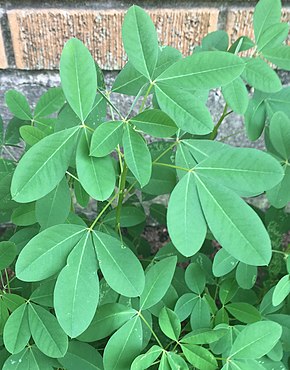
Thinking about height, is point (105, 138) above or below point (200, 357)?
above

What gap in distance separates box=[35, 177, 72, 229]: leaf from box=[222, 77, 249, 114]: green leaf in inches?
10.0

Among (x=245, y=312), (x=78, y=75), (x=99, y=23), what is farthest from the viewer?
(x=99, y=23)

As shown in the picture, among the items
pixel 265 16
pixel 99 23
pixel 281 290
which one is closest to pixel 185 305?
pixel 281 290

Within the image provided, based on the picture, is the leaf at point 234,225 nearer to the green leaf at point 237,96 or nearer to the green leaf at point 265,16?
the green leaf at point 237,96

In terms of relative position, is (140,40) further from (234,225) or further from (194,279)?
(194,279)

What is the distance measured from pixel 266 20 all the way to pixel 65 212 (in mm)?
413

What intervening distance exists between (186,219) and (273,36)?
33cm

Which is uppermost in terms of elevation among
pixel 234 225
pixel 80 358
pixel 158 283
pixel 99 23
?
pixel 99 23

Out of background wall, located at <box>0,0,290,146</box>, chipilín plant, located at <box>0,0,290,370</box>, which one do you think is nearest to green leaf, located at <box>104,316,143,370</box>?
chipilín plant, located at <box>0,0,290,370</box>

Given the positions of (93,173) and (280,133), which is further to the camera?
(280,133)

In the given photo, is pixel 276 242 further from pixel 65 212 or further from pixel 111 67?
pixel 111 67

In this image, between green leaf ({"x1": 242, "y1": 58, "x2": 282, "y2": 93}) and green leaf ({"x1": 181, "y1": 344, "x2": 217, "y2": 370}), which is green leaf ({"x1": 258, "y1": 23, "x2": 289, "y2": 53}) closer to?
green leaf ({"x1": 242, "y1": 58, "x2": 282, "y2": 93})

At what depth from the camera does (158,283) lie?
24.7 inches

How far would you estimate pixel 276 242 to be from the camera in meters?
0.83
